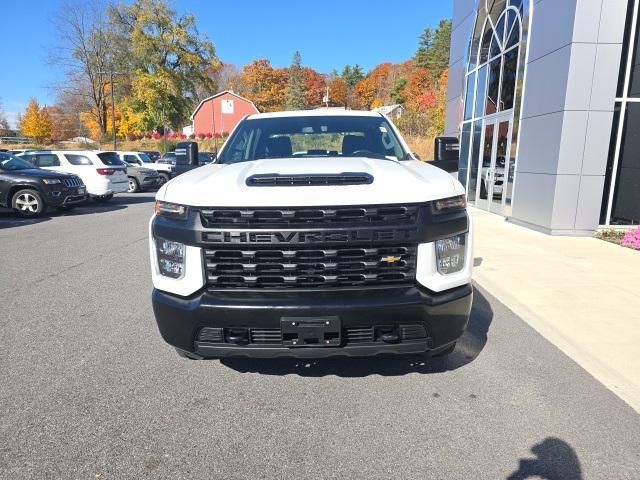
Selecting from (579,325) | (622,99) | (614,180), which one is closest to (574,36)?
(622,99)

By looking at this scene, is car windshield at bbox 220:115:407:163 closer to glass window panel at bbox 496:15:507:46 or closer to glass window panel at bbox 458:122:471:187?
glass window panel at bbox 496:15:507:46

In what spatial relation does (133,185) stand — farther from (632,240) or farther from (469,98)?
(632,240)

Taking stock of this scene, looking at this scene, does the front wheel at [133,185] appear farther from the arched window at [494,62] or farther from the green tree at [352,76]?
the green tree at [352,76]

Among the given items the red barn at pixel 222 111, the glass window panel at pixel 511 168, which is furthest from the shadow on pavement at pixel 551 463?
the red barn at pixel 222 111

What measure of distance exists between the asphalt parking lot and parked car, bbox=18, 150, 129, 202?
10.6 meters

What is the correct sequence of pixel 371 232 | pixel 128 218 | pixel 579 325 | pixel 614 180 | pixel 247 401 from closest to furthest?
pixel 371 232 < pixel 247 401 < pixel 579 325 < pixel 614 180 < pixel 128 218

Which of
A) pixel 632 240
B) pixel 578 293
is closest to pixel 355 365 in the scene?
pixel 578 293

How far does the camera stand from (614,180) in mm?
8906

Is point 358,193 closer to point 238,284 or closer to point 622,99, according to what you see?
point 238,284

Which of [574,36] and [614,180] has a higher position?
[574,36]

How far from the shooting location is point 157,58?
50.3 metres

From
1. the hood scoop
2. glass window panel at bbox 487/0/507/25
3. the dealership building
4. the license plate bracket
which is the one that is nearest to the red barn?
glass window panel at bbox 487/0/507/25

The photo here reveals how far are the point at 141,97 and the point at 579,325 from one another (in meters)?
53.6

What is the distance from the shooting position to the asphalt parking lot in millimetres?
A: 2303
